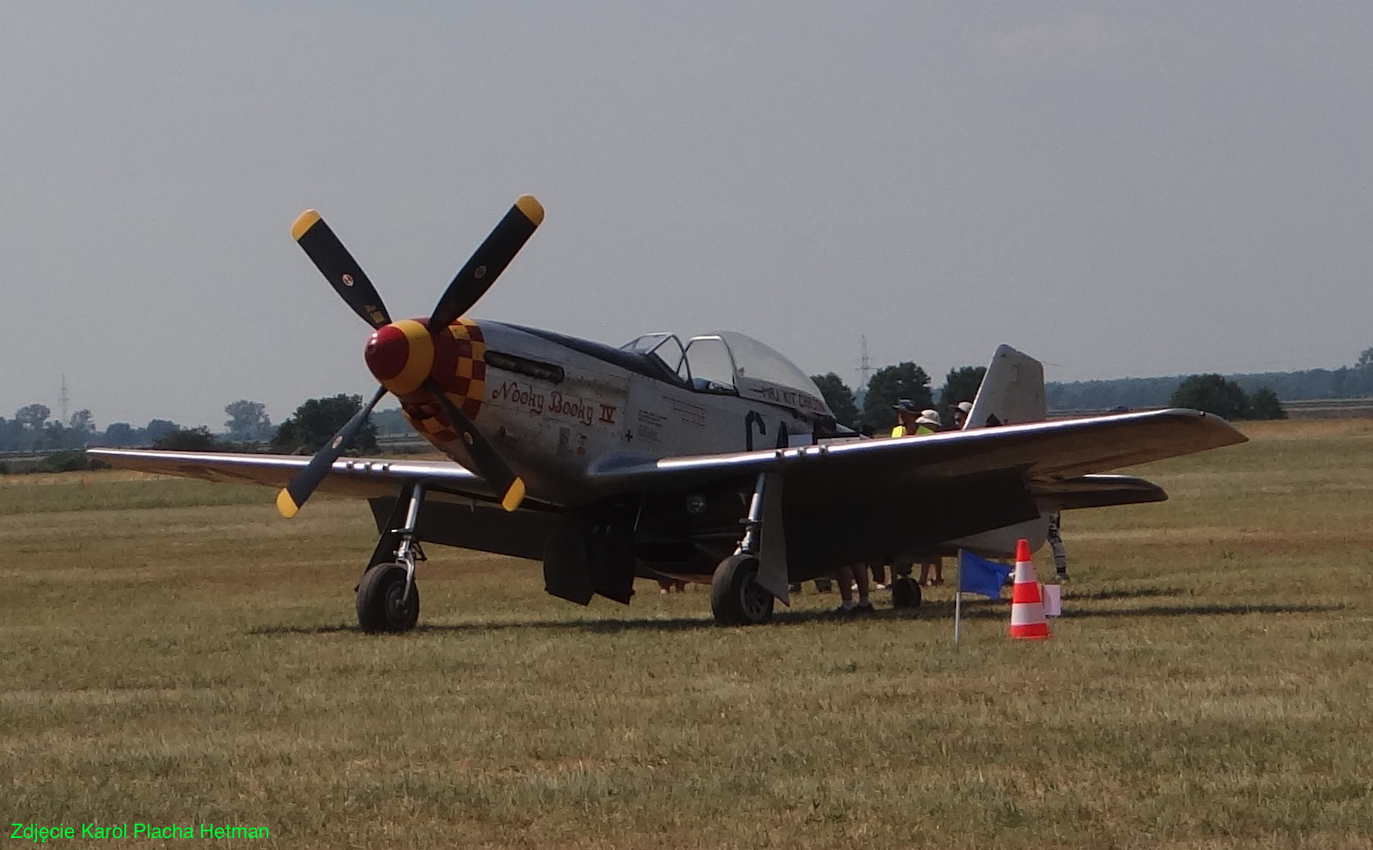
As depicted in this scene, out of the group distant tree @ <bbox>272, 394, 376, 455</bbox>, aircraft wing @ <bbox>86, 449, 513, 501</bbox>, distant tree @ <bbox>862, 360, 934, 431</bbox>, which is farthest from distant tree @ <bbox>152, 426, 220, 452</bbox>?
aircraft wing @ <bbox>86, 449, 513, 501</bbox>

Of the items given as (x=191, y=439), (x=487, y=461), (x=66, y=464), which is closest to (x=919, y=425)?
(x=487, y=461)

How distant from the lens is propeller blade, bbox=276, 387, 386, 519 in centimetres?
1306

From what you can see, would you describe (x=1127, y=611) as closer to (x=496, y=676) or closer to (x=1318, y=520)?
(x=496, y=676)

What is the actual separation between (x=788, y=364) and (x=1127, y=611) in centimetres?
359

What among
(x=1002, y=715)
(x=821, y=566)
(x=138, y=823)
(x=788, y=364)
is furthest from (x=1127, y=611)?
(x=138, y=823)

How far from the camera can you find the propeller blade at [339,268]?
1298 centimetres

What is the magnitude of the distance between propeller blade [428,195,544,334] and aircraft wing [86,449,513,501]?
6.59 ft

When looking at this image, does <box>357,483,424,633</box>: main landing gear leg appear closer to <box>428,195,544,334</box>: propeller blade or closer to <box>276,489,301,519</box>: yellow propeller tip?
<box>276,489,301,519</box>: yellow propeller tip

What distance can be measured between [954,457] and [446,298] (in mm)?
3892

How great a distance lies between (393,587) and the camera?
13531 mm

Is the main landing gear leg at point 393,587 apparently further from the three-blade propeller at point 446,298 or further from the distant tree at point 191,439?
the distant tree at point 191,439

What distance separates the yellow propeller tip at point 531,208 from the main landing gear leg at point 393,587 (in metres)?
2.48

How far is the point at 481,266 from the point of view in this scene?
12781mm

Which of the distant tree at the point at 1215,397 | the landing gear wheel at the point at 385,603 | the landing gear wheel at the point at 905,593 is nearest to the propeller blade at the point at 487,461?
the landing gear wheel at the point at 385,603
